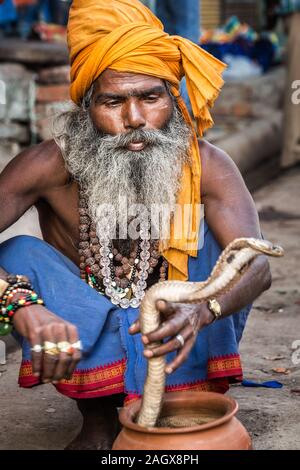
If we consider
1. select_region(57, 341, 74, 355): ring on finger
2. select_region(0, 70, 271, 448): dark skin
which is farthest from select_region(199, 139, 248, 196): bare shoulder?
select_region(57, 341, 74, 355): ring on finger

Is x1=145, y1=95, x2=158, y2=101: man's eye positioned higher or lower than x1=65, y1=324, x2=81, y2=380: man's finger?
higher

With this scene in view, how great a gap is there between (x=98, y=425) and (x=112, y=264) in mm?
620

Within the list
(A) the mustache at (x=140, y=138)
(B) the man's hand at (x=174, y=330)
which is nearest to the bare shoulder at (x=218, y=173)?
(A) the mustache at (x=140, y=138)

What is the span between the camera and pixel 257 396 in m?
4.22

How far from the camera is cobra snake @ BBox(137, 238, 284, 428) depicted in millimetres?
2889

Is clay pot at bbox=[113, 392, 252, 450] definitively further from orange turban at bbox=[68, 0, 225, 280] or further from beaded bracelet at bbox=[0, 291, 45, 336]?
orange turban at bbox=[68, 0, 225, 280]

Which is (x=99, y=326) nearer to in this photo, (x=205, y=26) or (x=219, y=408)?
(x=219, y=408)

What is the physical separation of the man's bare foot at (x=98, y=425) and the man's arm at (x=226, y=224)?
0.66 meters

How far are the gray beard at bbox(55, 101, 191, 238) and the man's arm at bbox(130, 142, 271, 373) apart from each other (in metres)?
0.12

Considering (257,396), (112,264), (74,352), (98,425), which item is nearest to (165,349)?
(74,352)

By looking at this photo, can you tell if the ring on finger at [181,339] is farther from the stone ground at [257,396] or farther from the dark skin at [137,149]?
the stone ground at [257,396]

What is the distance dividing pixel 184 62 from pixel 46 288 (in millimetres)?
1003

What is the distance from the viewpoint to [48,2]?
34.4 ft
